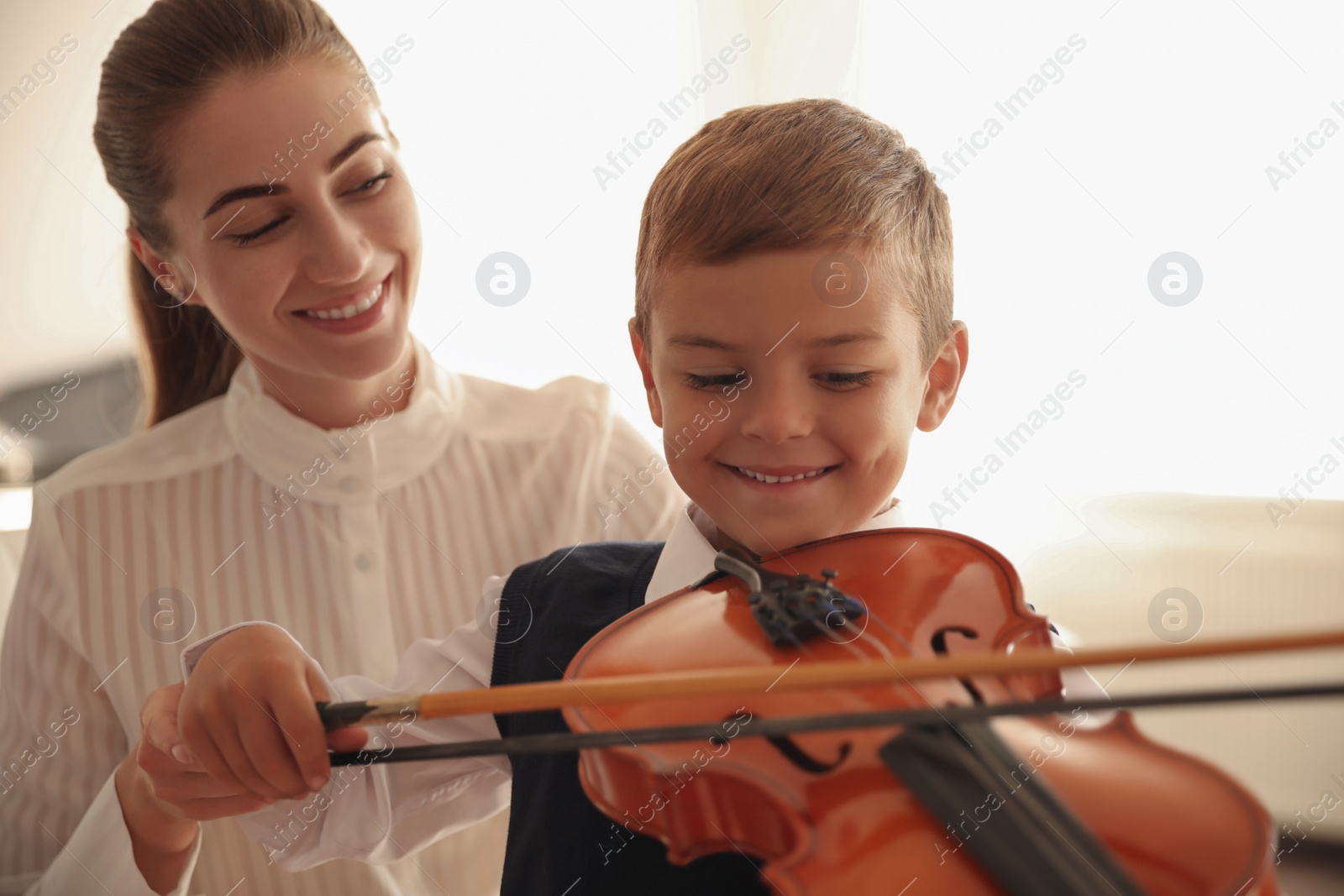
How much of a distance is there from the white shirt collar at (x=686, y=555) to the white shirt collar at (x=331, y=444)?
16.0 inches

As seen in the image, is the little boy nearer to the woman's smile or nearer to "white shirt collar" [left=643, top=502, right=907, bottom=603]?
"white shirt collar" [left=643, top=502, right=907, bottom=603]

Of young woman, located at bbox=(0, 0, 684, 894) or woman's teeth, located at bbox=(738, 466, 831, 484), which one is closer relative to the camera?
woman's teeth, located at bbox=(738, 466, 831, 484)

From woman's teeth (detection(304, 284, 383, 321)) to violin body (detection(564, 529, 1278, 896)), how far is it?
1.63 feet

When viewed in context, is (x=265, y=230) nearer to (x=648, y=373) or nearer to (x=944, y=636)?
(x=648, y=373)

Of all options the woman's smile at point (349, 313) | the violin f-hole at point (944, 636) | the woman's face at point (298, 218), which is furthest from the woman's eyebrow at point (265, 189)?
the violin f-hole at point (944, 636)

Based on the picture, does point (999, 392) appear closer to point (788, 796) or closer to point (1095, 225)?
point (1095, 225)

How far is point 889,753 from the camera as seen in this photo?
413mm

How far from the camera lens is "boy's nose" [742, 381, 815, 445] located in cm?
54

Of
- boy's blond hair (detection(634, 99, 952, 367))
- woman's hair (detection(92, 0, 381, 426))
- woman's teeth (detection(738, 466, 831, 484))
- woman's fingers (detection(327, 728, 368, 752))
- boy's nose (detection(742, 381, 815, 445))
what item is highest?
woman's hair (detection(92, 0, 381, 426))

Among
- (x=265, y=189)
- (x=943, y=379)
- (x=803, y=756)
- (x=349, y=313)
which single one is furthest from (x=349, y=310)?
(x=803, y=756)

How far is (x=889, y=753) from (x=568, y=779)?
0.27 meters

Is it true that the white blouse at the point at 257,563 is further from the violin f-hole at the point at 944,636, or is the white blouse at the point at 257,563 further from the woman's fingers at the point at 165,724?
the violin f-hole at the point at 944,636

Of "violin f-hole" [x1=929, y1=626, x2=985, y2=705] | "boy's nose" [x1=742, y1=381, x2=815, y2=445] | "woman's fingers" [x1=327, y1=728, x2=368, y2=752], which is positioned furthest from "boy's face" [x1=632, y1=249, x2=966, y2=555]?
"woman's fingers" [x1=327, y1=728, x2=368, y2=752]

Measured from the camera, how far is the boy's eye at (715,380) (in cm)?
57
